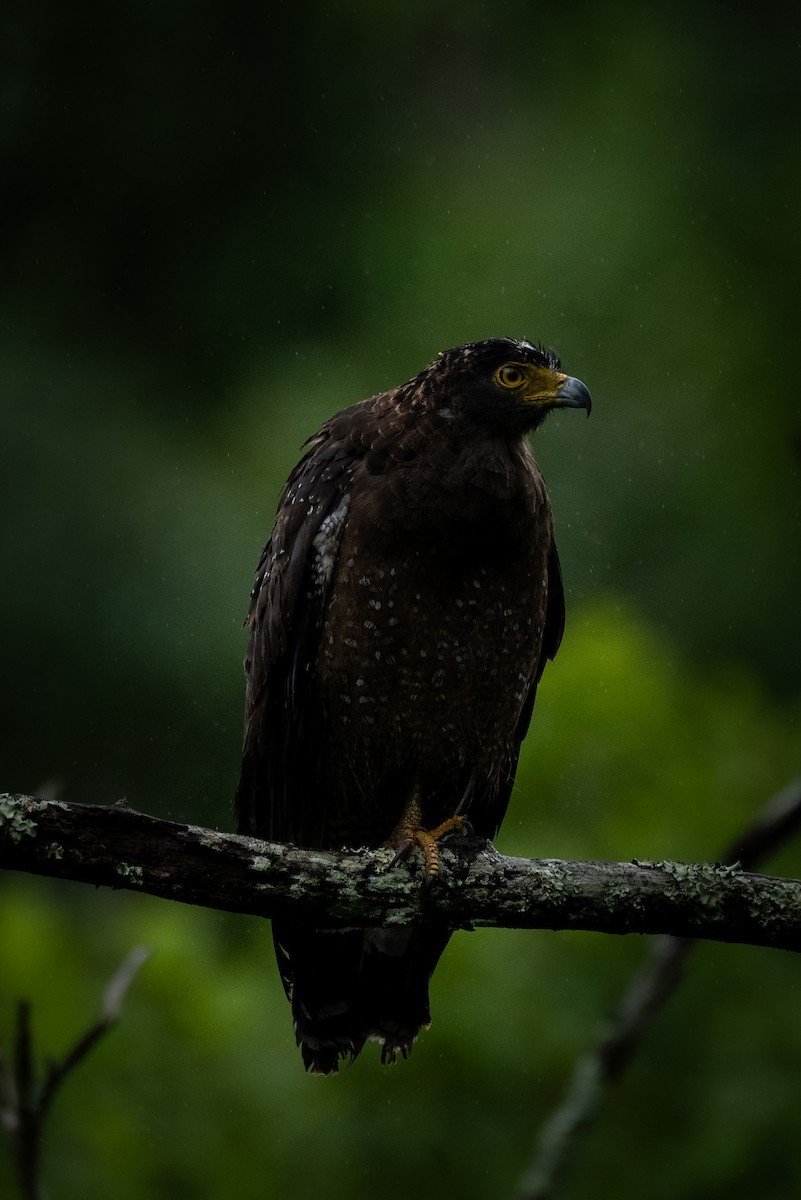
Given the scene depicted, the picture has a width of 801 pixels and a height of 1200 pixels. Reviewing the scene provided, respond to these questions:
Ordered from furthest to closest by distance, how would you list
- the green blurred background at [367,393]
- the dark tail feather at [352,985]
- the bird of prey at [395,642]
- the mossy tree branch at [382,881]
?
the green blurred background at [367,393] < the dark tail feather at [352,985] < the bird of prey at [395,642] < the mossy tree branch at [382,881]

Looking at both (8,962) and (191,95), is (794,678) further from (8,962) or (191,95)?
(191,95)

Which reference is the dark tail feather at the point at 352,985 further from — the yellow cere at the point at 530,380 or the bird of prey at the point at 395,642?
the yellow cere at the point at 530,380

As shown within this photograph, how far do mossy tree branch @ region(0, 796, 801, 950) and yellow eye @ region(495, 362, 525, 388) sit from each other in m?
1.54

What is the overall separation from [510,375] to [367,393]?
607 cm

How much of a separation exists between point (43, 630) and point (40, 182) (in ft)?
26.9

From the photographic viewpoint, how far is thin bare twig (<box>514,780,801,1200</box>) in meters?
3.98

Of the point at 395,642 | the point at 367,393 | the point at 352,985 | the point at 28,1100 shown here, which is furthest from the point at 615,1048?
the point at 367,393

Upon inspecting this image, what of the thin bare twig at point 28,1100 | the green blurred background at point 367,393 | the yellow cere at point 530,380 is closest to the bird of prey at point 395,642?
the yellow cere at point 530,380

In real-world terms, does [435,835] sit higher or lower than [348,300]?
lower

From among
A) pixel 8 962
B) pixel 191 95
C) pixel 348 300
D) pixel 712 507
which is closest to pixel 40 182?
pixel 191 95

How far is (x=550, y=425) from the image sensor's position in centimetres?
1084

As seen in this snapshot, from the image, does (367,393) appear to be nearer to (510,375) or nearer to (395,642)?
(510,375)

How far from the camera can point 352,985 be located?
4.86 metres

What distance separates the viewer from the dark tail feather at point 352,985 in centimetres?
478
